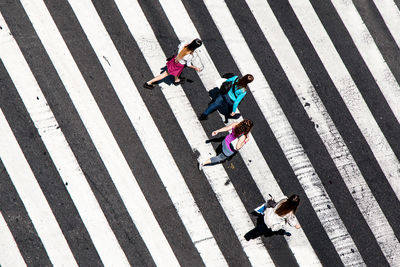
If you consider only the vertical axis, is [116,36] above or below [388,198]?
above

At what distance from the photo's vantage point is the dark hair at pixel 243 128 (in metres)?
8.05

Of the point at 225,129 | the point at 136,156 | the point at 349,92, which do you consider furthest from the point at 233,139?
the point at 349,92

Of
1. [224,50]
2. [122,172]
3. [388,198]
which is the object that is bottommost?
[388,198]

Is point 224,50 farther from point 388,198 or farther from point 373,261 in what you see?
point 373,261

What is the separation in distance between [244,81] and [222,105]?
113cm

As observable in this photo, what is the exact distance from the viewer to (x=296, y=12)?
10461 millimetres

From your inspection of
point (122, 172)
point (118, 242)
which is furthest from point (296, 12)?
point (118, 242)

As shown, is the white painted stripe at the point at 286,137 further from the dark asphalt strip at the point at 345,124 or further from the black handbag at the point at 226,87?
the dark asphalt strip at the point at 345,124

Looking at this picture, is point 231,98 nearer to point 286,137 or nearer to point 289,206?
point 286,137

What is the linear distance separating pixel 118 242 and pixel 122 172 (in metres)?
1.36

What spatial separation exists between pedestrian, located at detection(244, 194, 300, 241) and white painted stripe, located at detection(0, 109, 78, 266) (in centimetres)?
361

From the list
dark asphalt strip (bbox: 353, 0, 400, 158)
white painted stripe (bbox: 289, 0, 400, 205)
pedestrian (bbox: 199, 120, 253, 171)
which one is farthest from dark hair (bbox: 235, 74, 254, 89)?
dark asphalt strip (bbox: 353, 0, 400, 158)

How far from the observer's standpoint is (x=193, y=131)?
9.48 m

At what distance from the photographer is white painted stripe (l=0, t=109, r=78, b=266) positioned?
8.61 m
